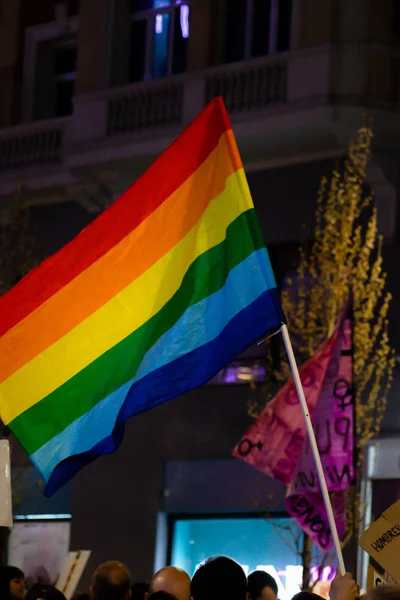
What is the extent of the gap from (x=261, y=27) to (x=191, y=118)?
1745mm

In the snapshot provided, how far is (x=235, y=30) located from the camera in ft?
62.3

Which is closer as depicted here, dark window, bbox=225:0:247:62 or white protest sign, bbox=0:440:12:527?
white protest sign, bbox=0:440:12:527

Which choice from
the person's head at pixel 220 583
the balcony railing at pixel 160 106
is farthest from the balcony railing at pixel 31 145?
the person's head at pixel 220 583

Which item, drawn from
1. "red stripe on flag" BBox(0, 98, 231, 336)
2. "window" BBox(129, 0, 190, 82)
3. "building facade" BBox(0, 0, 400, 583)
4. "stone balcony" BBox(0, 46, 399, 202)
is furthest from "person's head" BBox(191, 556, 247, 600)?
"window" BBox(129, 0, 190, 82)

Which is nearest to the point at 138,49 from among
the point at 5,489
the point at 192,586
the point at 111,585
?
the point at 5,489

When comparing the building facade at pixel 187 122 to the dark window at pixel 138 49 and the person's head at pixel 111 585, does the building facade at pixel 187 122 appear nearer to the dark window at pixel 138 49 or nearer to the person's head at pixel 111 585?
the dark window at pixel 138 49

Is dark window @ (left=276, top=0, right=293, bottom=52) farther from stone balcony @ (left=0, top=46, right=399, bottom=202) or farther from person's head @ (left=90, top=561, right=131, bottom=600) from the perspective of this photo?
person's head @ (left=90, top=561, right=131, bottom=600)

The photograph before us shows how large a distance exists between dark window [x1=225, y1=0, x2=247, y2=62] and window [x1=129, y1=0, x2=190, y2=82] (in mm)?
640

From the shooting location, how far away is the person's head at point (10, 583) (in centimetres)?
826

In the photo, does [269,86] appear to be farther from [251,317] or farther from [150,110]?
[251,317]

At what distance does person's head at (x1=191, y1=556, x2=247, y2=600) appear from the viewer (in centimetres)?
534

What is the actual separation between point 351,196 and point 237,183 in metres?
9.32

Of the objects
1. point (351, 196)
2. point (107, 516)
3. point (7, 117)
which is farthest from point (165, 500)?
point (7, 117)

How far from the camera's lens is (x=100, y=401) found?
23.9ft
